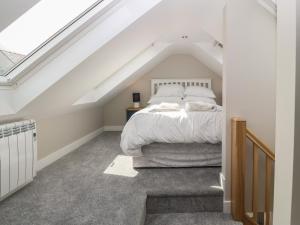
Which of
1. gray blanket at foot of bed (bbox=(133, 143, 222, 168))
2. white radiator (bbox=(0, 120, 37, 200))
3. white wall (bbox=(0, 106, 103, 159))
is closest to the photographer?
white radiator (bbox=(0, 120, 37, 200))

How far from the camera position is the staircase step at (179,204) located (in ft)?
7.58

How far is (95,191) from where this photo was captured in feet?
7.73

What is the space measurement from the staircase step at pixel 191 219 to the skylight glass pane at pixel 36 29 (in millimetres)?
1713

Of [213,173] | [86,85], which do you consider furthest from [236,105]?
[86,85]

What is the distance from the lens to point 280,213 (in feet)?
2.58

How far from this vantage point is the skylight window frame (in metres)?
2.02

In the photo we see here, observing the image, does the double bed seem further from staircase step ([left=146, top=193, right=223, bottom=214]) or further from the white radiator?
the white radiator

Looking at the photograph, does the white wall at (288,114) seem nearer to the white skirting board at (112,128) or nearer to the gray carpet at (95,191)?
the gray carpet at (95,191)

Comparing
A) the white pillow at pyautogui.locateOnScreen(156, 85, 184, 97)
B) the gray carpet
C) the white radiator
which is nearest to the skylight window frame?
the white radiator

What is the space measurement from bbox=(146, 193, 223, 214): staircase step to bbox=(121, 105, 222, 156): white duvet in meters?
0.69

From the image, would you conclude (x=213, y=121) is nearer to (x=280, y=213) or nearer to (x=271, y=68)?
(x=271, y=68)

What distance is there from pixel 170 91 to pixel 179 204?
312 centimetres

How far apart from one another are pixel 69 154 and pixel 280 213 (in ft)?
11.1

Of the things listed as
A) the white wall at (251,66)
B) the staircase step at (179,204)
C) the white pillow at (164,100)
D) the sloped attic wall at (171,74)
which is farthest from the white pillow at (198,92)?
the staircase step at (179,204)
